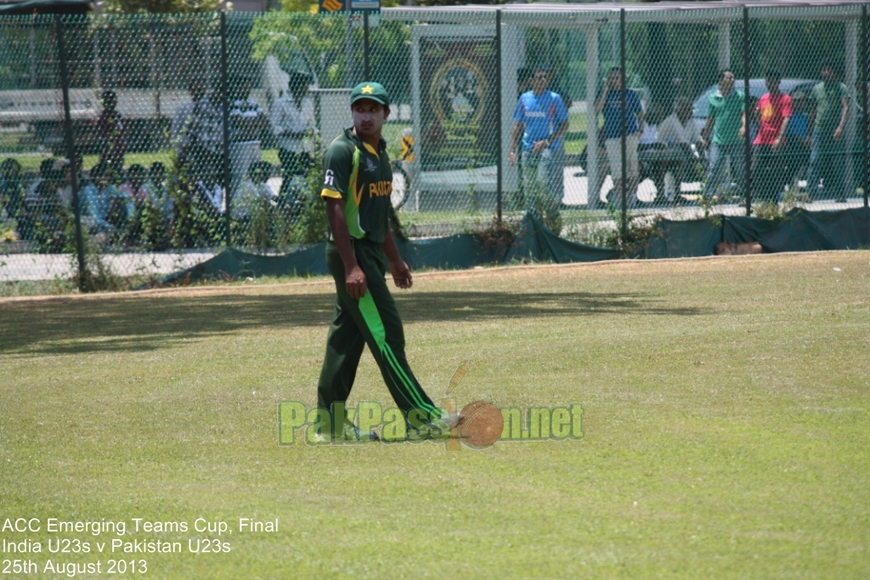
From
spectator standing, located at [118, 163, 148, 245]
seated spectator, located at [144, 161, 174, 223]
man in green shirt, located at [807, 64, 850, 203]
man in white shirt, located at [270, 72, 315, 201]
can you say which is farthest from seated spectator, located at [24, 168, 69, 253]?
man in green shirt, located at [807, 64, 850, 203]

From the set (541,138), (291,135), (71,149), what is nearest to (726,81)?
(541,138)

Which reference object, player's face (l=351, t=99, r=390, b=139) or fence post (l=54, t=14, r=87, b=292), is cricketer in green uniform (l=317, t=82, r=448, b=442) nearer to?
player's face (l=351, t=99, r=390, b=139)

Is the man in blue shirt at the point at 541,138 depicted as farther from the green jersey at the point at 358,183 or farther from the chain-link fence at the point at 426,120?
the green jersey at the point at 358,183

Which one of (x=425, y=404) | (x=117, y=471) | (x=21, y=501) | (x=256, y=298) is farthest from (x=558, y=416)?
(x=256, y=298)

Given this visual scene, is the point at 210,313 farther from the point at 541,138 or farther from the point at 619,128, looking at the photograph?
the point at 619,128

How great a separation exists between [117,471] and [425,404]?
1.68m

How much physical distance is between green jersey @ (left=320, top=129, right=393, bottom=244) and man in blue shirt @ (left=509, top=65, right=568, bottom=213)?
10147 millimetres

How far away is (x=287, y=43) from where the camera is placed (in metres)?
16.1

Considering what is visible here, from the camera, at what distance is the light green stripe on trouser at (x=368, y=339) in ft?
22.7

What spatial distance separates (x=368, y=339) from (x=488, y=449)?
89 centimetres

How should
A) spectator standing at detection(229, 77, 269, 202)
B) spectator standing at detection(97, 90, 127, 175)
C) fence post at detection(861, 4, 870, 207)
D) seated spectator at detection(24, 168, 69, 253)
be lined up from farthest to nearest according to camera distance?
fence post at detection(861, 4, 870, 207)
spectator standing at detection(229, 77, 269, 202)
spectator standing at detection(97, 90, 127, 175)
seated spectator at detection(24, 168, 69, 253)

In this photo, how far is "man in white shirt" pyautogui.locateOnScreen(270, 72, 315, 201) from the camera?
16.0 meters

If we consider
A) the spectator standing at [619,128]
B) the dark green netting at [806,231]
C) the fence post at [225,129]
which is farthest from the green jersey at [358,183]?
the dark green netting at [806,231]

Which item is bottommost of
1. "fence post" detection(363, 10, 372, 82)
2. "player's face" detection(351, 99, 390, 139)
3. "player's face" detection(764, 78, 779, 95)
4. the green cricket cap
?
"player's face" detection(351, 99, 390, 139)
